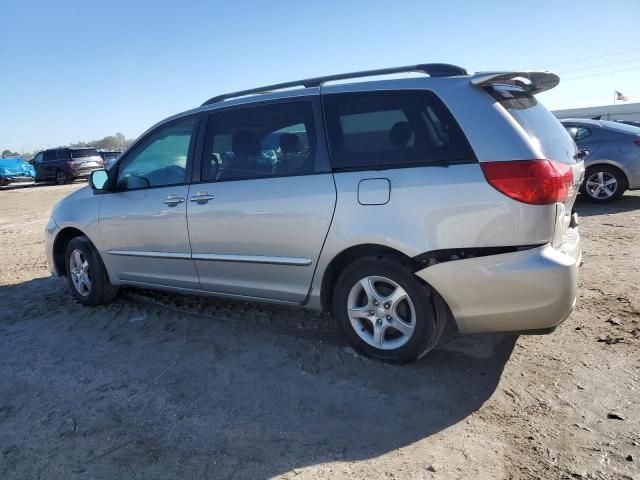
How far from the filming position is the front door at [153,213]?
4109 millimetres

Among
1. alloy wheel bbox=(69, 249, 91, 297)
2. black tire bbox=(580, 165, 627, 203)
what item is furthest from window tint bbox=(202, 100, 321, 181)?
black tire bbox=(580, 165, 627, 203)

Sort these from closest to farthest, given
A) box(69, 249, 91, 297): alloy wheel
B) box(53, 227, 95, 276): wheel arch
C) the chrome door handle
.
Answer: the chrome door handle, box(69, 249, 91, 297): alloy wheel, box(53, 227, 95, 276): wheel arch

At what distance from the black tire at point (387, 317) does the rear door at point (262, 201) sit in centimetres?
29

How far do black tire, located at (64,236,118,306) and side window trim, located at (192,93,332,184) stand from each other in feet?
5.11

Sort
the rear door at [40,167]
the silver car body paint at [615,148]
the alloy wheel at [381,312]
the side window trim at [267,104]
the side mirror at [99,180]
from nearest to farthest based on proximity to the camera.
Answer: the alloy wheel at [381,312]
the side window trim at [267,104]
the side mirror at [99,180]
the silver car body paint at [615,148]
the rear door at [40,167]

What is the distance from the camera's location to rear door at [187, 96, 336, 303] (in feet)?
11.2

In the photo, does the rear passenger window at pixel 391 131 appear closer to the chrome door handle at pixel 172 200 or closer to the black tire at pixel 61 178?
the chrome door handle at pixel 172 200

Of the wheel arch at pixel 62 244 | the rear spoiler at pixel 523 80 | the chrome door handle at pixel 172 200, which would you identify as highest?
the rear spoiler at pixel 523 80

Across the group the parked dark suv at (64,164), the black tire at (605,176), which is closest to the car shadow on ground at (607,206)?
the black tire at (605,176)

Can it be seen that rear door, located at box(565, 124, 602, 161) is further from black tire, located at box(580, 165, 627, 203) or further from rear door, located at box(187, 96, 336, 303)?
rear door, located at box(187, 96, 336, 303)

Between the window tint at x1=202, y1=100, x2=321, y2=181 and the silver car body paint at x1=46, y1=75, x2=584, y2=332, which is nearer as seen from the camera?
the silver car body paint at x1=46, y1=75, x2=584, y2=332

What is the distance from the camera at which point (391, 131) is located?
10.5 feet

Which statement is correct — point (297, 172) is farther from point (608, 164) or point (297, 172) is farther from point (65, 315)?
point (608, 164)

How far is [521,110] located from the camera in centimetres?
313
